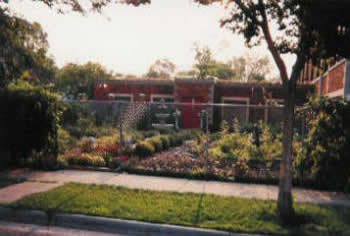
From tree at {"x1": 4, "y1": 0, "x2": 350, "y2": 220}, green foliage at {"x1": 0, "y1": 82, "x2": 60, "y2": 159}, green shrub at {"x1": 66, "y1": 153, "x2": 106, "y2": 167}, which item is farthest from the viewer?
green shrub at {"x1": 66, "y1": 153, "x2": 106, "y2": 167}

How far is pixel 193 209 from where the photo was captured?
16.0 feet

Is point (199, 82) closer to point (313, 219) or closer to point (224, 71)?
point (313, 219)

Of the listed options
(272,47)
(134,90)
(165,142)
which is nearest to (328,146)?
(272,47)

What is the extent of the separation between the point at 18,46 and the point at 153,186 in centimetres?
1079

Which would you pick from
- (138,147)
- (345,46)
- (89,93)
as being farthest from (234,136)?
(89,93)

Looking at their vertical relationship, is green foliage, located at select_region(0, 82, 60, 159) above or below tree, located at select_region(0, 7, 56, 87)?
below

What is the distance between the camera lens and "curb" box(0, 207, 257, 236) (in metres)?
4.20

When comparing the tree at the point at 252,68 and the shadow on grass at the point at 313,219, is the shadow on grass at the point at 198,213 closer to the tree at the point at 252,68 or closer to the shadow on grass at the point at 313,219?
the shadow on grass at the point at 313,219

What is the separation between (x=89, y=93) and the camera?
27203 mm

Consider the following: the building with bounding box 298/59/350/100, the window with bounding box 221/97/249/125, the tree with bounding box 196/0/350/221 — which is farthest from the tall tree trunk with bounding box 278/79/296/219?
the window with bounding box 221/97/249/125

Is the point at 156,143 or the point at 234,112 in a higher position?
the point at 234,112

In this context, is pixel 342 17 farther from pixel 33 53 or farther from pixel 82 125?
pixel 33 53

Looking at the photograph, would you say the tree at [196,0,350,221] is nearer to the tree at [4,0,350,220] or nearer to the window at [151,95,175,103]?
the tree at [4,0,350,220]

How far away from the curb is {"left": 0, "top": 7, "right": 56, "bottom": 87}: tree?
6.09 m
